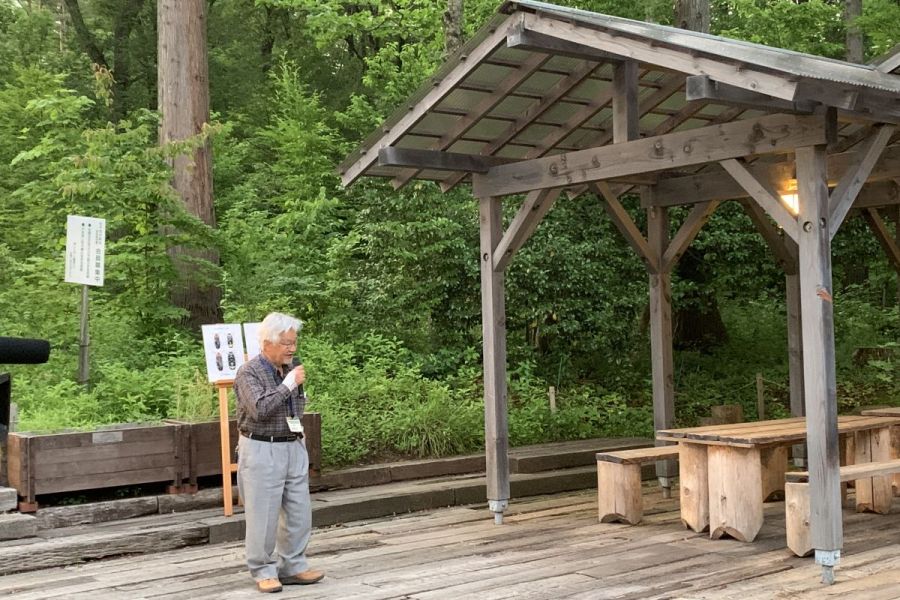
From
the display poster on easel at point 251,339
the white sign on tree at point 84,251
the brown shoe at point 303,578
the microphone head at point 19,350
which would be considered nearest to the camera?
the microphone head at point 19,350

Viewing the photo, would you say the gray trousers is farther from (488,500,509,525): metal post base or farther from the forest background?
the forest background

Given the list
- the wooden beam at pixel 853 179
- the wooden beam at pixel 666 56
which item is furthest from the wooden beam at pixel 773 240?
the wooden beam at pixel 666 56

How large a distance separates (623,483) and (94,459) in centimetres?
406

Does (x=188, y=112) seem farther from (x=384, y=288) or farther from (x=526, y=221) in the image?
(x=526, y=221)

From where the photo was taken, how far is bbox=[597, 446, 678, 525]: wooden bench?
26.4 feet

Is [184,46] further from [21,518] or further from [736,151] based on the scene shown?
[736,151]

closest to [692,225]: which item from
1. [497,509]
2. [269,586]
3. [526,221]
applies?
[526,221]

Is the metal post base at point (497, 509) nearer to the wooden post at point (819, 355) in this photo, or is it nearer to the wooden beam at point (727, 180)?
the wooden post at point (819, 355)

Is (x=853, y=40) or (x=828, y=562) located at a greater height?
(x=853, y=40)

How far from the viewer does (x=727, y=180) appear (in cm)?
916

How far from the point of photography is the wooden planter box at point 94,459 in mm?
7457

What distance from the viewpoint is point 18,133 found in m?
16.7

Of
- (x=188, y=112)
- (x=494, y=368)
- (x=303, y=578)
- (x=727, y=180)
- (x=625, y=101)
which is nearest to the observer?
(x=303, y=578)

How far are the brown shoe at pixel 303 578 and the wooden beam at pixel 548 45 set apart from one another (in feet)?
12.3
